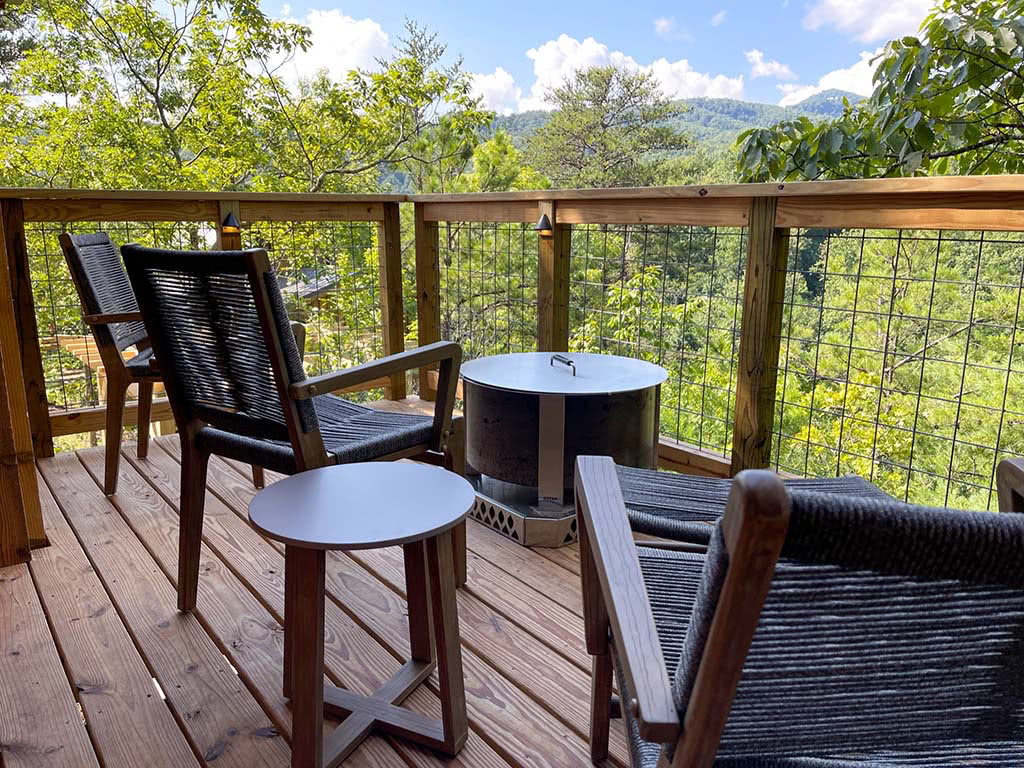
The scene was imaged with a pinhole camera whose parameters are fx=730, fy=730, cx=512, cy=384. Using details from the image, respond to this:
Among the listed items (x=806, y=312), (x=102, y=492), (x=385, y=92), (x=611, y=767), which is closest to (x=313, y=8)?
(x=385, y=92)

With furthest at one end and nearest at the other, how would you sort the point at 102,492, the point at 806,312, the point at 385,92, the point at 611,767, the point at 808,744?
1. the point at 385,92
2. the point at 806,312
3. the point at 102,492
4. the point at 611,767
5. the point at 808,744

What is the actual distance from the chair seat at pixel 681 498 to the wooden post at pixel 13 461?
72.6 inches

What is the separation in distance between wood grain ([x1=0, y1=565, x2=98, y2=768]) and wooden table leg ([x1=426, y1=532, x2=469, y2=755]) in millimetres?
699

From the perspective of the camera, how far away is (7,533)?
2.23m

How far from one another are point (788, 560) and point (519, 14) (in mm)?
31492

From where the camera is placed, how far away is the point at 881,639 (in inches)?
26.0

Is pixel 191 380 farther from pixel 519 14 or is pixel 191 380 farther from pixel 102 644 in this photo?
pixel 519 14

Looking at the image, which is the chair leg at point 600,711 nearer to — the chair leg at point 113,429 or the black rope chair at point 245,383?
the black rope chair at point 245,383

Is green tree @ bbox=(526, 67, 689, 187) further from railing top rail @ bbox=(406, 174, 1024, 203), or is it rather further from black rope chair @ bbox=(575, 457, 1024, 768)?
black rope chair @ bbox=(575, 457, 1024, 768)

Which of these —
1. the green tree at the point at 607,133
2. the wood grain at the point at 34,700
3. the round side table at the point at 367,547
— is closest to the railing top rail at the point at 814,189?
the round side table at the point at 367,547

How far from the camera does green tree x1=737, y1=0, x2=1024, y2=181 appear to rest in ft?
11.0

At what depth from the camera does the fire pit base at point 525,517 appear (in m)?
2.40

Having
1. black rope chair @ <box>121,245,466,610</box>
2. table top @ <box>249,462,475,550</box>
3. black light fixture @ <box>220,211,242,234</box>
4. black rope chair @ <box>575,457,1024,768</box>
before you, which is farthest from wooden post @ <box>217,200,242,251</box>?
black rope chair @ <box>575,457,1024,768</box>

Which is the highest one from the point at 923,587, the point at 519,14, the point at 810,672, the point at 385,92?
the point at 519,14
